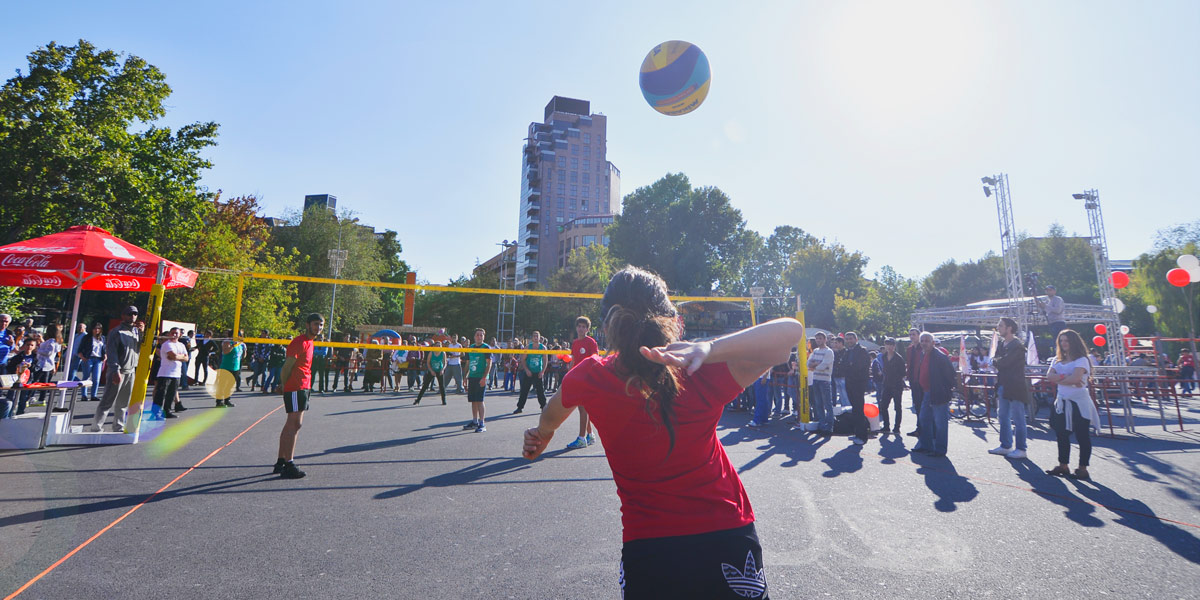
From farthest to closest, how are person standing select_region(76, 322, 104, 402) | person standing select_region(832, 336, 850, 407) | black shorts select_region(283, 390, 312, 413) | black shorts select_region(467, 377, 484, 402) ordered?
person standing select_region(76, 322, 104, 402) < person standing select_region(832, 336, 850, 407) < black shorts select_region(467, 377, 484, 402) < black shorts select_region(283, 390, 312, 413)

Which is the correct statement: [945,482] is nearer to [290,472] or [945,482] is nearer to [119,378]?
[290,472]

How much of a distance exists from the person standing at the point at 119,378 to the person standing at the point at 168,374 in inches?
25.9

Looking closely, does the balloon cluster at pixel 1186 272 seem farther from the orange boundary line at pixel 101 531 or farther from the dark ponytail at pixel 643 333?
the orange boundary line at pixel 101 531

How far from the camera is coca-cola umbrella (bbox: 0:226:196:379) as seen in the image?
24.2 feet

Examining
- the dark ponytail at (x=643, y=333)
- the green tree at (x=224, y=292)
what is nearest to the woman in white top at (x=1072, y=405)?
the dark ponytail at (x=643, y=333)

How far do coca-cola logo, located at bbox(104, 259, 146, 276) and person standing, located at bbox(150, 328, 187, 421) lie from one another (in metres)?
2.29

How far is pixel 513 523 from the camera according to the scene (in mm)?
4746

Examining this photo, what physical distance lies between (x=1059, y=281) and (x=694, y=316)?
55.3 meters

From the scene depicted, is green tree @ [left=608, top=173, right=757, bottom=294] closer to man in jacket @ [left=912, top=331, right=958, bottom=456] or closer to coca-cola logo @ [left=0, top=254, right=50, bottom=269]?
man in jacket @ [left=912, top=331, right=958, bottom=456]

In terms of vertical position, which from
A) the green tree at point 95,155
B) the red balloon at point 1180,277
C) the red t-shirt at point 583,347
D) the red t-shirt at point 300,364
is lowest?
the red t-shirt at point 300,364

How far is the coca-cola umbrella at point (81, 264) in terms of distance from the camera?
24.2 feet

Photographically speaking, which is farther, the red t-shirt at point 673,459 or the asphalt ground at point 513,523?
the asphalt ground at point 513,523

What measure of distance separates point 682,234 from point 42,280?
1655 inches

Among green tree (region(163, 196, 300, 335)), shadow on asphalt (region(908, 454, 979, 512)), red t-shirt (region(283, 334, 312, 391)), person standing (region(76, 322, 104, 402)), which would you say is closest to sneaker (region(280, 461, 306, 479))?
red t-shirt (region(283, 334, 312, 391))
